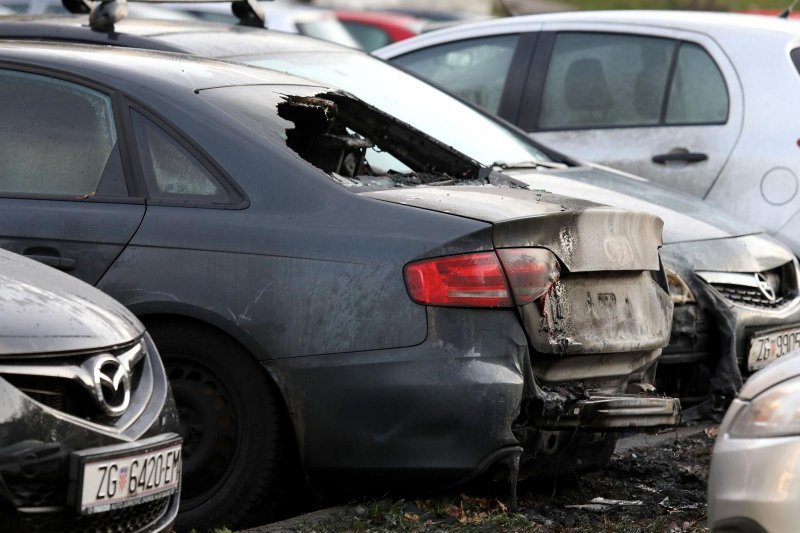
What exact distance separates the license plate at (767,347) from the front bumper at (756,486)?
96.2 inches

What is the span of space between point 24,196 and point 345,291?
117 cm

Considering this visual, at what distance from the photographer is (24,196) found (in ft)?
16.0

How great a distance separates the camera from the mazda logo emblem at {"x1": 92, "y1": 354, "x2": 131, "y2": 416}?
12.1 feet

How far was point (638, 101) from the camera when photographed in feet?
26.3

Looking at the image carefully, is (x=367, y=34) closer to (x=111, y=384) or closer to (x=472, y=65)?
(x=472, y=65)

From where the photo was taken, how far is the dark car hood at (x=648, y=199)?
20.9ft

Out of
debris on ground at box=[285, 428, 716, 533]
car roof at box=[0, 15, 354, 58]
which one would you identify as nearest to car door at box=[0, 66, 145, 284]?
debris on ground at box=[285, 428, 716, 533]

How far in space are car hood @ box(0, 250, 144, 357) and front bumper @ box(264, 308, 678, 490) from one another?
658mm

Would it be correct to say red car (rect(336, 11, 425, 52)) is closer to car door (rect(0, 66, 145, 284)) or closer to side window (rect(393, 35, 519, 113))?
side window (rect(393, 35, 519, 113))

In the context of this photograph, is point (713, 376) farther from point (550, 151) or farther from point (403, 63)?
point (403, 63)

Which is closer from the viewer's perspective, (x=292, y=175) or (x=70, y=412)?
(x=70, y=412)

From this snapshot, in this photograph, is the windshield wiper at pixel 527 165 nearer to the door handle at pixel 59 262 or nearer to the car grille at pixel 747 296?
the car grille at pixel 747 296

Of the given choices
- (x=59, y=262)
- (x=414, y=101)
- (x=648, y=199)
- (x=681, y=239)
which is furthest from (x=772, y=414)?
(x=414, y=101)

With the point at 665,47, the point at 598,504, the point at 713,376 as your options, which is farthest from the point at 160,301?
the point at 665,47
